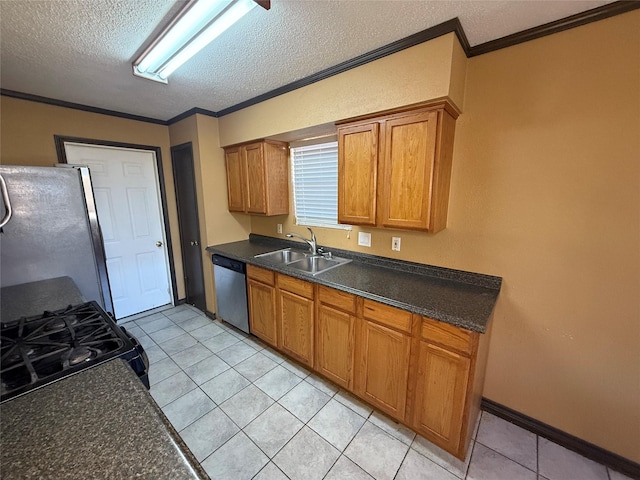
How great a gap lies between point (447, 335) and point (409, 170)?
1041 mm

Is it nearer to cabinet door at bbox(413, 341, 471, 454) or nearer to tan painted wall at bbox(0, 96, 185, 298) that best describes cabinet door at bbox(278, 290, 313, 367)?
cabinet door at bbox(413, 341, 471, 454)

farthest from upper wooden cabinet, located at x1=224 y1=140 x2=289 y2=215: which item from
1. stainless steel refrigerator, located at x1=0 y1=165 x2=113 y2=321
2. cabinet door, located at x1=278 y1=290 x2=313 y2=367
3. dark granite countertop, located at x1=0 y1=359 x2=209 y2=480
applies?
dark granite countertop, located at x1=0 y1=359 x2=209 y2=480

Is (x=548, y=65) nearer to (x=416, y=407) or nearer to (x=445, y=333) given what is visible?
(x=445, y=333)

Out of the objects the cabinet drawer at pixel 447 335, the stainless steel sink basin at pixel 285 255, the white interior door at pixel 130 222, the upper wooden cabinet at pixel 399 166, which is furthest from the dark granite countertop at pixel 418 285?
the white interior door at pixel 130 222

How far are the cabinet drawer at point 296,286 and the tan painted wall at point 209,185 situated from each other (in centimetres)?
130

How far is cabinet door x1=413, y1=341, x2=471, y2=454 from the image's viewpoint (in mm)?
1455

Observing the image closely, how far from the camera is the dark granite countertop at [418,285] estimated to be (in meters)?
1.47

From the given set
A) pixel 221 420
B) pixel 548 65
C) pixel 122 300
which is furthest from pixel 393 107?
pixel 122 300

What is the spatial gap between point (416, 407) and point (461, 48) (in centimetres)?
224

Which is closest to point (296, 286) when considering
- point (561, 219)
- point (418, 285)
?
point (418, 285)

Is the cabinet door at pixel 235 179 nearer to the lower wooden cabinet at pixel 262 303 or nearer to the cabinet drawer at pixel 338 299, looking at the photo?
the lower wooden cabinet at pixel 262 303

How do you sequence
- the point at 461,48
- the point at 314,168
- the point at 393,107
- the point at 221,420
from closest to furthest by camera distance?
the point at 461,48 → the point at 393,107 → the point at 221,420 → the point at 314,168

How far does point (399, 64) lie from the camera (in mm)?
1662

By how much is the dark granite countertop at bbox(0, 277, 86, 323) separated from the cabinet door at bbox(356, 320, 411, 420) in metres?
1.79
